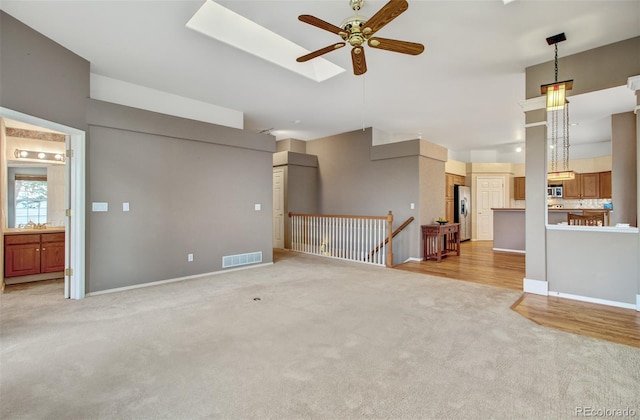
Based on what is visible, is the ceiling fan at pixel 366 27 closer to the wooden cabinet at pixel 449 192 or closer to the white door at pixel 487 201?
the wooden cabinet at pixel 449 192

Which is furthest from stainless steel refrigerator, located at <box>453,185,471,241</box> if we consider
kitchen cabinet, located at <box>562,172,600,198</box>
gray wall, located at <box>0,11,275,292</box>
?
gray wall, located at <box>0,11,275,292</box>

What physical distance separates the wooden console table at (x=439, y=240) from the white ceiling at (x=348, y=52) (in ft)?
8.12

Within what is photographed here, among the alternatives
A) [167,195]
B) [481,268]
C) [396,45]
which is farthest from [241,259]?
[481,268]

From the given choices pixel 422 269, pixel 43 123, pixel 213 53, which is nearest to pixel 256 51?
pixel 213 53

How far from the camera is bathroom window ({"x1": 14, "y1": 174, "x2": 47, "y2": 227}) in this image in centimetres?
535

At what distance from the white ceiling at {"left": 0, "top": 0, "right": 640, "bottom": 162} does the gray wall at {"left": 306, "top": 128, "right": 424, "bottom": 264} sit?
112 centimetres

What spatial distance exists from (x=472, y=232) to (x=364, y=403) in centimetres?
974

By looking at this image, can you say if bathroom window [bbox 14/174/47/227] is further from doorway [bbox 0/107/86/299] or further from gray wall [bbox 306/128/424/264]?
gray wall [bbox 306/128/424/264]

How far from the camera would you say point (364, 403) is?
177 centimetres

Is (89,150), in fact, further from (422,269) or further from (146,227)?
(422,269)

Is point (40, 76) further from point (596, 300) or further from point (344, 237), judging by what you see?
point (596, 300)

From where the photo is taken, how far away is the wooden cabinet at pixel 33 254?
4.52 metres

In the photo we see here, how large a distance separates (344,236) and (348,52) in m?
3.88

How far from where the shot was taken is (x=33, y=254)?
471 centimetres
